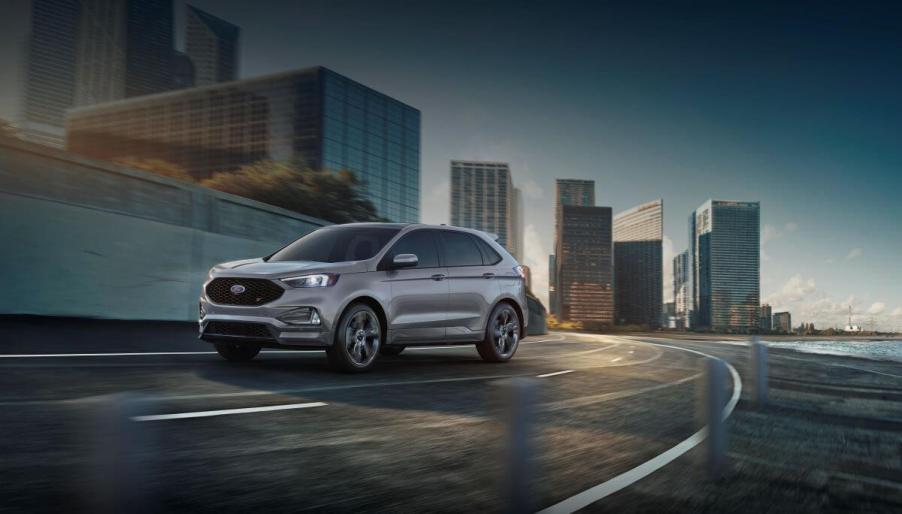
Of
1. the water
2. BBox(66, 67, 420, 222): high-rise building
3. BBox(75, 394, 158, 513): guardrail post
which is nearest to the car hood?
BBox(75, 394, 158, 513): guardrail post

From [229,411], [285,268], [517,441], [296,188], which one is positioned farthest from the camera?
[296,188]

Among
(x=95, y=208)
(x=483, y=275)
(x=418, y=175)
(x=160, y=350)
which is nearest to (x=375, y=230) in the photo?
(x=483, y=275)

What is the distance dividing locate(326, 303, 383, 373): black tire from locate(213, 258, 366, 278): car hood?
505mm

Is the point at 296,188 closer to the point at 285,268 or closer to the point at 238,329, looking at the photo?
the point at 285,268

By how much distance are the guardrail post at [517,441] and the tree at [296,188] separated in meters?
22.6

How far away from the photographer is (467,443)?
214 inches

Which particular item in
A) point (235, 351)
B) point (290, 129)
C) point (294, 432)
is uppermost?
point (290, 129)

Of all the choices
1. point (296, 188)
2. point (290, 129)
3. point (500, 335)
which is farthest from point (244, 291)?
point (290, 129)

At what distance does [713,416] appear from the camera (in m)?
4.81

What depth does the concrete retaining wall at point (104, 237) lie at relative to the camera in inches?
519

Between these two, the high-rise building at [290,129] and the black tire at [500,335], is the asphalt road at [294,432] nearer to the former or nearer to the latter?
the black tire at [500,335]

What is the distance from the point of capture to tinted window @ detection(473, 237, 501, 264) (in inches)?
454

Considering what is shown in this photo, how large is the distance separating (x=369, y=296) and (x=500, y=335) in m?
3.25

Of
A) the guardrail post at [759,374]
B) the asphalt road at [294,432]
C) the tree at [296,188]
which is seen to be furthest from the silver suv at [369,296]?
the tree at [296,188]
